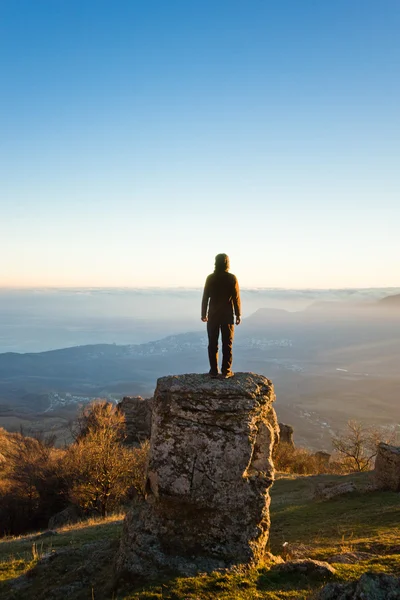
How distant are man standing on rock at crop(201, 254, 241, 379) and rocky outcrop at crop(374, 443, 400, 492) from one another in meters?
19.5

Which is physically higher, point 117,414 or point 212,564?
point 212,564

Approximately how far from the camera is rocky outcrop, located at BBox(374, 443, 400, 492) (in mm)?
26312

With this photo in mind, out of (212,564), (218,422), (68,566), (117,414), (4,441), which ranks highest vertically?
(218,422)

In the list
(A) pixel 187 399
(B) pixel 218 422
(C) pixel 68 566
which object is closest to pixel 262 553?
(B) pixel 218 422

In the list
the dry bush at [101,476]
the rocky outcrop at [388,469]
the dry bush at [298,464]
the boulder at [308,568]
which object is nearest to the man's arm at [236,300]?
the boulder at [308,568]

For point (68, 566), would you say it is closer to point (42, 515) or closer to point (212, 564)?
point (212, 564)

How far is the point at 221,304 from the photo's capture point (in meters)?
13.8

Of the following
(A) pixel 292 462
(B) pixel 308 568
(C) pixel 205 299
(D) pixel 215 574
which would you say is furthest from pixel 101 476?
(A) pixel 292 462

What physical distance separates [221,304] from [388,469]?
2106cm

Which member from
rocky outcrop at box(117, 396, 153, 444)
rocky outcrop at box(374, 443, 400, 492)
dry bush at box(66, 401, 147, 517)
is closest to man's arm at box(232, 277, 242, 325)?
rocky outcrop at box(374, 443, 400, 492)

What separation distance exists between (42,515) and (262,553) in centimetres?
3926

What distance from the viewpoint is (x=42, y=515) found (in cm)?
4234

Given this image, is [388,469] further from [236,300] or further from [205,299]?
[205,299]

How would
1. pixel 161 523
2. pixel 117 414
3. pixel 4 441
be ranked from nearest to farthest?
pixel 161 523 < pixel 117 414 < pixel 4 441
